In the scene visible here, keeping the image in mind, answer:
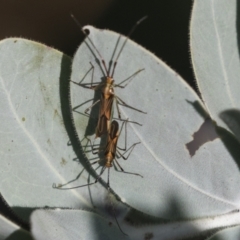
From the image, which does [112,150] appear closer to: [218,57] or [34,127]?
[34,127]

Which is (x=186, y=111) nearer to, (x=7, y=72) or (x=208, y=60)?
(x=208, y=60)

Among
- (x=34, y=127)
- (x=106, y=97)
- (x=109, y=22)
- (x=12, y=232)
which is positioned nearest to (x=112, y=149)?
(x=106, y=97)

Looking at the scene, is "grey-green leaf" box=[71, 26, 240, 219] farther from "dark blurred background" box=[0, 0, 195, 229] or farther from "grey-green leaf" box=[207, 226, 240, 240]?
"dark blurred background" box=[0, 0, 195, 229]

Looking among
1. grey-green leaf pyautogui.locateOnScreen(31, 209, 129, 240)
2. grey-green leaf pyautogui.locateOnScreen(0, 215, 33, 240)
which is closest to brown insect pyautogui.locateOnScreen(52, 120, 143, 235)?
grey-green leaf pyautogui.locateOnScreen(31, 209, 129, 240)

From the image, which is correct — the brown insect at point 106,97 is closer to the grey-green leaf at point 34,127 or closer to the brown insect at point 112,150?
the brown insect at point 112,150

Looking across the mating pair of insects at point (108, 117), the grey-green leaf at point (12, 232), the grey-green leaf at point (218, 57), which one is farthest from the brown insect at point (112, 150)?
the grey-green leaf at point (218, 57)
